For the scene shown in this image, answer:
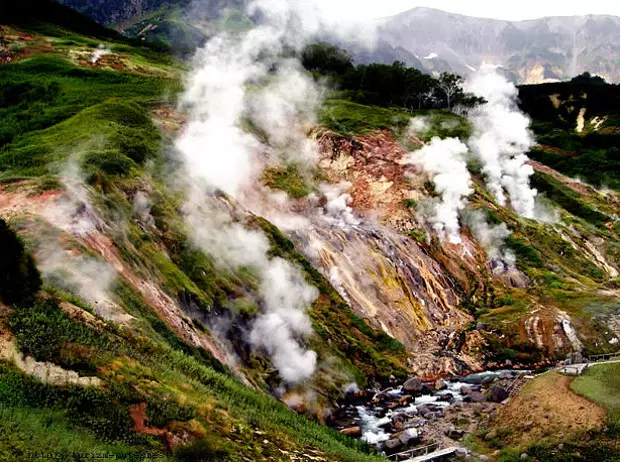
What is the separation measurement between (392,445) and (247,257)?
16.9m

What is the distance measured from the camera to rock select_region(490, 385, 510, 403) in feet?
107

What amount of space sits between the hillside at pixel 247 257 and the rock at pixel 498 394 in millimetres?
5357

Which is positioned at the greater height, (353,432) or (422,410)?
(353,432)

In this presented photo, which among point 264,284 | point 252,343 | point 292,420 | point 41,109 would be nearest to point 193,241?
point 264,284

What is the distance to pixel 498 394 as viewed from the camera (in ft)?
107

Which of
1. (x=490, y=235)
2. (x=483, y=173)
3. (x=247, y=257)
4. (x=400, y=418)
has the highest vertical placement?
(x=483, y=173)

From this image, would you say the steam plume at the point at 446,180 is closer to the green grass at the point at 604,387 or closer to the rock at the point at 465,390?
the rock at the point at 465,390

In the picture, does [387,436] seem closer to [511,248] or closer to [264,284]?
[264,284]

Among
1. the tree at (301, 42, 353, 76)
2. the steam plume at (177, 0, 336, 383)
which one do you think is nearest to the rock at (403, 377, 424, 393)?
the steam plume at (177, 0, 336, 383)

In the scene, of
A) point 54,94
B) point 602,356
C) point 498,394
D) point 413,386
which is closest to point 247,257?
point 413,386

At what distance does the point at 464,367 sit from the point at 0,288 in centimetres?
3297

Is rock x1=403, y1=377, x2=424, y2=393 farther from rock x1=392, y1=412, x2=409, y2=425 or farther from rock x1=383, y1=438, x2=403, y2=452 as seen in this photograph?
rock x1=383, y1=438, x2=403, y2=452

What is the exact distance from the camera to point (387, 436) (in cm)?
2800

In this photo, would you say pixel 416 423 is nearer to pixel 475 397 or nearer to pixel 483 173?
pixel 475 397
